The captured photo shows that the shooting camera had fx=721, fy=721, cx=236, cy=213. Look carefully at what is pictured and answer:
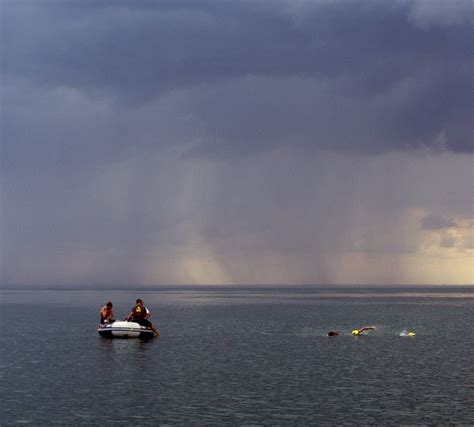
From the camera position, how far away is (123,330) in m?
80.1

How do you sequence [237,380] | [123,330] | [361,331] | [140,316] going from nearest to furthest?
[237,380]
[123,330]
[140,316]
[361,331]

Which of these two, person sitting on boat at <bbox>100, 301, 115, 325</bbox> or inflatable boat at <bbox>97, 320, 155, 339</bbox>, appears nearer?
inflatable boat at <bbox>97, 320, 155, 339</bbox>

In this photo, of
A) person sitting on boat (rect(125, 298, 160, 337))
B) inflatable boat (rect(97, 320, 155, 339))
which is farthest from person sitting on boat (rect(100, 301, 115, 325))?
person sitting on boat (rect(125, 298, 160, 337))

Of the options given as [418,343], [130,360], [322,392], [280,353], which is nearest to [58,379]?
[130,360]

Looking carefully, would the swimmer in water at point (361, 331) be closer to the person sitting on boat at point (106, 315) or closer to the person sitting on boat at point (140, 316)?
the person sitting on boat at point (140, 316)

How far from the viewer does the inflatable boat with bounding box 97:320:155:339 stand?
80.1 m

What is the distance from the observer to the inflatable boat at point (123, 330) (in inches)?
3152

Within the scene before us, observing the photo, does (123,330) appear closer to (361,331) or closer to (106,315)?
(106,315)

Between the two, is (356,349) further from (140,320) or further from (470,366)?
(140,320)

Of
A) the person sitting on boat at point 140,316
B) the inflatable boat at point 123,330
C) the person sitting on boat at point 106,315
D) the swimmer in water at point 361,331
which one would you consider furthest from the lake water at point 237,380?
the swimmer in water at point 361,331

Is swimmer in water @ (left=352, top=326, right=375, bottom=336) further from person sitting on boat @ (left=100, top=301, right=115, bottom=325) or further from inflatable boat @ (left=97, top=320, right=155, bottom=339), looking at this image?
person sitting on boat @ (left=100, top=301, right=115, bottom=325)

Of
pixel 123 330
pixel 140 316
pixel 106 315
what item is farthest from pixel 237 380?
pixel 106 315

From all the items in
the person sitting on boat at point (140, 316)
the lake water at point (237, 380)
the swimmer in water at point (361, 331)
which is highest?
the person sitting on boat at point (140, 316)

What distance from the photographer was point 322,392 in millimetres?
46469
